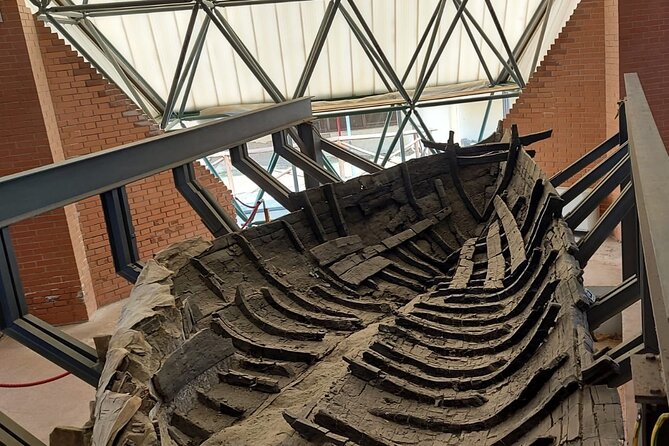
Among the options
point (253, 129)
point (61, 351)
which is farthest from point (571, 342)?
point (253, 129)

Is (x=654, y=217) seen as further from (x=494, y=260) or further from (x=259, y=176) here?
(x=259, y=176)

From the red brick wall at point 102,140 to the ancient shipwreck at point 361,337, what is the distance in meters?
5.31

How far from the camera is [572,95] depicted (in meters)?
11.1

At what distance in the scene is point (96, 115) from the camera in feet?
33.8

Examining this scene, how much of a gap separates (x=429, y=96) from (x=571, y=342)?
1039 cm

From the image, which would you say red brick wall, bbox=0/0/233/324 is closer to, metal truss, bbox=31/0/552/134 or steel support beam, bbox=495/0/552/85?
metal truss, bbox=31/0/552/134

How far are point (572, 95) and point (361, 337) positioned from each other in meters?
8.15

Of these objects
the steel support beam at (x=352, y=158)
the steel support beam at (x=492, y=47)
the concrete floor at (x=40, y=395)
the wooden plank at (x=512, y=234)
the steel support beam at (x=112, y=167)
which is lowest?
the concrete floor at (x=40, y=395)

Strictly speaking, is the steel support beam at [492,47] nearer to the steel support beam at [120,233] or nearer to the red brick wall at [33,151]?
the red brick wall at [33,151]

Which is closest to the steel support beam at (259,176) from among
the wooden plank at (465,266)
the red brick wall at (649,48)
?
the wooden plank at (465,266)

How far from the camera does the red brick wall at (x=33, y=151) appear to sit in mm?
8969

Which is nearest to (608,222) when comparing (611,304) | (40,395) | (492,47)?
(611,304)

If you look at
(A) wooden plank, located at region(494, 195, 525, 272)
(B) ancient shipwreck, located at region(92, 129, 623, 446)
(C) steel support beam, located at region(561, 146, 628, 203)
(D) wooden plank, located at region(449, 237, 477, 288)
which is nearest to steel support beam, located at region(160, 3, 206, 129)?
(B) ancient shipwreck, located at region(92, 129, 623, 446)

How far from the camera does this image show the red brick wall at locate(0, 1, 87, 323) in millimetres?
8969
